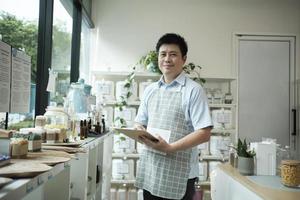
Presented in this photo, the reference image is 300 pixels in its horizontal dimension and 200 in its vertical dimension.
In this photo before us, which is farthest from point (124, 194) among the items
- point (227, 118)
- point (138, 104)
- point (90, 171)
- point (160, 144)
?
point (160, 144)

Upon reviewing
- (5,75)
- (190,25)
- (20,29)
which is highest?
(190,25)

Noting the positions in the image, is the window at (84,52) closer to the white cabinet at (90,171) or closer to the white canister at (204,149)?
the white cabinet at (90,171)

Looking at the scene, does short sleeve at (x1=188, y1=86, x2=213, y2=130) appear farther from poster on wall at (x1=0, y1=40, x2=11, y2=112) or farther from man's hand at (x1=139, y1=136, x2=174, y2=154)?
poster on wall at (x1=0, y1=40, x2=11, y2=112)

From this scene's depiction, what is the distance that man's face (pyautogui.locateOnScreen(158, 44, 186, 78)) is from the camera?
1686mm

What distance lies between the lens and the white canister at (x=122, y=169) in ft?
10.5

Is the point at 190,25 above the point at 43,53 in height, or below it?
above

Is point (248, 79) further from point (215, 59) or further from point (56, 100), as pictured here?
point (56, 100)

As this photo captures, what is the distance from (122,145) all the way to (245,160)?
167cm

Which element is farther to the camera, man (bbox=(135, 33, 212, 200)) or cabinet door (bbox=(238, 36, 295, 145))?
cabinet door (bbox=(238, 36, 295, 145))

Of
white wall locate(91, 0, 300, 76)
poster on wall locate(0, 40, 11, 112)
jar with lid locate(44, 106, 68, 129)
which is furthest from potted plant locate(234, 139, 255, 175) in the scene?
white wall locate(91, 0, 300, 76)

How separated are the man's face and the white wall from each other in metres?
2.08

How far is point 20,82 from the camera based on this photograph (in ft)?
3.65

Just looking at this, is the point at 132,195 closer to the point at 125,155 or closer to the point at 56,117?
the point at 125,155

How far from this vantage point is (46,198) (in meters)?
1.37
